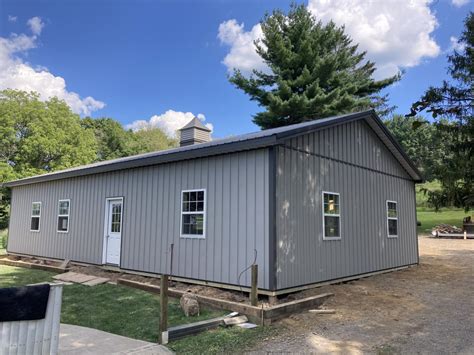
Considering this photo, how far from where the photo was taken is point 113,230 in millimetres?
10984

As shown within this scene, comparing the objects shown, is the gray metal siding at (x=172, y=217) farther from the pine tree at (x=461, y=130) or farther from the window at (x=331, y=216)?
the pine tree at (x=461, y=130)

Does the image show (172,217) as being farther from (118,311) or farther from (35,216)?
(35,216)

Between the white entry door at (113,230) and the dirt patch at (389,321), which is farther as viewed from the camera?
the white entry door at (113,230)

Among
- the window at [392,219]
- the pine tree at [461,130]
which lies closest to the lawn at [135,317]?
the pine tree at [461,130]

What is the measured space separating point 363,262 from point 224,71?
18708 millimetres

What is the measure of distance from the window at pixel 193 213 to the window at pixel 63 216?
5.61 m

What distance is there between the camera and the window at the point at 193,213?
8516mm

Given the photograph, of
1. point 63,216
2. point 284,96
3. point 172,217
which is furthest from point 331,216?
point 284,96

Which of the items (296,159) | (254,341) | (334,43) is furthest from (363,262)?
(334,43)

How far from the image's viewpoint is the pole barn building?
7.52 m

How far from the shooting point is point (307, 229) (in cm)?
815

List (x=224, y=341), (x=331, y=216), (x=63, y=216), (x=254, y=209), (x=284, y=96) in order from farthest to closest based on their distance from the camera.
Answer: (x=284, y=96), (x=63, y=216), (x=331, y=216), (x=254, y=209), (x=224, y=341)

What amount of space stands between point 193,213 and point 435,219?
108ft

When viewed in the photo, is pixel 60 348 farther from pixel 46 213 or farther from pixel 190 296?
pixel 46 213
